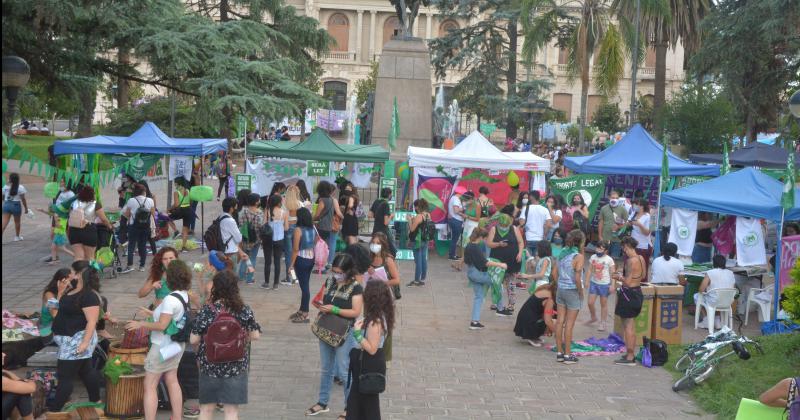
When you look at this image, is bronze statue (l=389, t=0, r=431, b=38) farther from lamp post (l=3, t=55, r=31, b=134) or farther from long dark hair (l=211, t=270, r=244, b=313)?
long dark hair (l=211, t=270, r=244, b=313)


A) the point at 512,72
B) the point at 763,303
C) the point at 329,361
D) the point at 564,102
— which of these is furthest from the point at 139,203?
the point at 564,102

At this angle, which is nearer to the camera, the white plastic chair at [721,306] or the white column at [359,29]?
the white plastic chair at [721,306]

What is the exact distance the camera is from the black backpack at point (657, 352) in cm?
1033

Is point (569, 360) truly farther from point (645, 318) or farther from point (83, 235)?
point (83, 235)

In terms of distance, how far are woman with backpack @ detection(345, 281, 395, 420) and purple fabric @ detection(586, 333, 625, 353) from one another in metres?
5.03

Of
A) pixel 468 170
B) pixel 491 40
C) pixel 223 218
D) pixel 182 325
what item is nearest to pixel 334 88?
pixel 491 40

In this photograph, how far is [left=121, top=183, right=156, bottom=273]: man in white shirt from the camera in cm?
1423

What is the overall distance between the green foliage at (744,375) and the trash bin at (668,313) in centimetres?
72

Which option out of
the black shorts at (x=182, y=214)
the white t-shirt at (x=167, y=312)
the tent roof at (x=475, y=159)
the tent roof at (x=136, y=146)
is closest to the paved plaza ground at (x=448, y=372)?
the white t-shirt at (x=167, y=312)

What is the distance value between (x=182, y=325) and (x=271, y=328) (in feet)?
13.6

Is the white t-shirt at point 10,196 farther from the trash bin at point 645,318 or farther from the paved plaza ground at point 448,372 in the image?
the trash bin at point 645,318

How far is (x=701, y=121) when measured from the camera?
30.0 m

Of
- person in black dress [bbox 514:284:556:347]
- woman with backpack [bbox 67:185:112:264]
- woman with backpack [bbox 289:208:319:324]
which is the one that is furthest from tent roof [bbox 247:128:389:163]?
person in black dress [bbox 514:284:556:347]

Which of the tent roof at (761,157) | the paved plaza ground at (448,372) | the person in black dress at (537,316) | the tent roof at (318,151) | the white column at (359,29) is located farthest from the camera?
the white column at (359,29)
